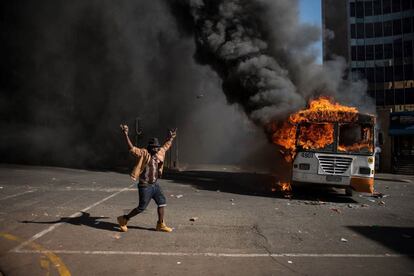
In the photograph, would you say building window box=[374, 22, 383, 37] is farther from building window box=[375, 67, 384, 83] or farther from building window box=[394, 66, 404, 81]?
building window box=[394, 66, 404, 81]

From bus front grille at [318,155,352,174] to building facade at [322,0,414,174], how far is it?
31.0 metres

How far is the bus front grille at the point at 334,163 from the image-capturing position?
984 centimetres

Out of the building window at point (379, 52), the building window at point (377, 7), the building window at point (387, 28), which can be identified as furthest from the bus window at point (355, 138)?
the building window at point (377, 7)

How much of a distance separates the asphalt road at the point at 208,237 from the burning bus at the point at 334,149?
69 centimetres

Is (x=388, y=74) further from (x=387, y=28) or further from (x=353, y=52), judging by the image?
(x=387, y=28)

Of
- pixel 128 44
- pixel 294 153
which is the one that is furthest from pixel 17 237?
pixel 128 44

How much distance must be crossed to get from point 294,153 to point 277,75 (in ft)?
17.2

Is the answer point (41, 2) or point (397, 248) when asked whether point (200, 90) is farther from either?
point (397, 248)

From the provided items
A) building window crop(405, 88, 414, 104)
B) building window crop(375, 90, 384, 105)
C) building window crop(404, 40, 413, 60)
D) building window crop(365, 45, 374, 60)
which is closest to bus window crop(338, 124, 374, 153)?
building window crop(405, 88, 414, 104)

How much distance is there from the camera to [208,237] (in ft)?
19.0

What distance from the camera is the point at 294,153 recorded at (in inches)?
409

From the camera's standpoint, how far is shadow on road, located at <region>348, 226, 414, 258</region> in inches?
213

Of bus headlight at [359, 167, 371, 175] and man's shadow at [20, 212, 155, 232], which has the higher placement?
bus headlight at [359, 167, 371, 175]

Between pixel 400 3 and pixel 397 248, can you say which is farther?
pixel 400 3
